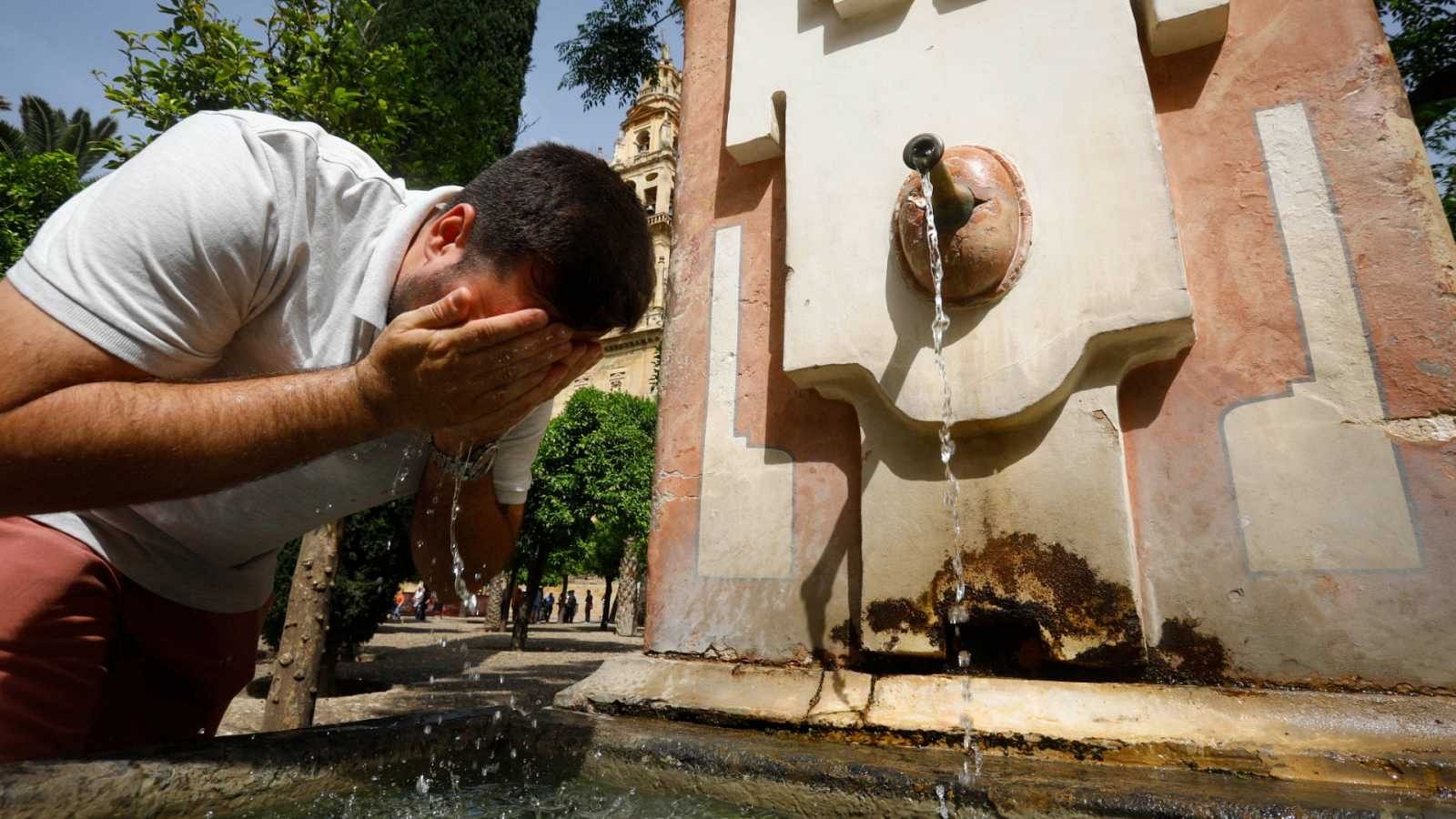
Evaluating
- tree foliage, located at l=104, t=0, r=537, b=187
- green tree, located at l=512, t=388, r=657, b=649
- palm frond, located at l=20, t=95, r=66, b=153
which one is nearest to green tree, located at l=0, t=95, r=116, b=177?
palm frond, located at l=20, t=95, r=66, b=153

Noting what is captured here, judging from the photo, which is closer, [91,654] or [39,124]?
[91,654]

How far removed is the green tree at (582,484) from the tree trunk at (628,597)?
10.0 ft

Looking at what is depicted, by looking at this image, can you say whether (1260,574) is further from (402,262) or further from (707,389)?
(402,262)

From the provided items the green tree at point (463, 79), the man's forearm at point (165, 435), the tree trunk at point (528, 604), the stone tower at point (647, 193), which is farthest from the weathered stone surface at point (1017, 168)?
the stone tower at point (647, 193)

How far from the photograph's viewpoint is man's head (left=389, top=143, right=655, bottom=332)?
143 centimetres

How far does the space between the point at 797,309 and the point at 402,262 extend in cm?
134

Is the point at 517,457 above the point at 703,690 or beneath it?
above

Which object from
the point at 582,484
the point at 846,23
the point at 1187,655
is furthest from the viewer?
the point at 582,484

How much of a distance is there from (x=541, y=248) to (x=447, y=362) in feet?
1.07

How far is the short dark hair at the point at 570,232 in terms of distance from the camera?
1436mm

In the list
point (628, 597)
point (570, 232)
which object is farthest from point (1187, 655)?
point (628, 597)

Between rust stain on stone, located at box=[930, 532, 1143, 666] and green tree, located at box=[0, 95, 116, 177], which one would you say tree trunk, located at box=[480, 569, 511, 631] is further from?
rust stain on stone, located at box=[930, 532, 1143, 666]

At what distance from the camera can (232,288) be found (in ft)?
4.18

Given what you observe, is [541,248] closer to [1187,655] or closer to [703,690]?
[703,690]
